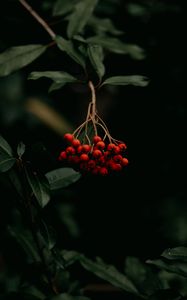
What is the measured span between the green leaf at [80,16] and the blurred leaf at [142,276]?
860 mm

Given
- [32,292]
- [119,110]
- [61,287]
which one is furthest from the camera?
[119,110]

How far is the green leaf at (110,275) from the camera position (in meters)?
1.64

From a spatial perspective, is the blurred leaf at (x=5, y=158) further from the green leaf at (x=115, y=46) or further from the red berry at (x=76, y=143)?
the green leaf at (x=115, y=46)

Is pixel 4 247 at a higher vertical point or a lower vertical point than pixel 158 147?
higher

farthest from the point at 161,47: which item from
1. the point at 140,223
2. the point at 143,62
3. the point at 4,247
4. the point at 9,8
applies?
the point at 4,247

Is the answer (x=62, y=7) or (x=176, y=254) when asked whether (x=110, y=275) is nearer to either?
(x=176, y=254)

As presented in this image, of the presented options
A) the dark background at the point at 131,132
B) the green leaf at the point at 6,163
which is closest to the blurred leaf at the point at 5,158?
the green leaf at the point at 6,163

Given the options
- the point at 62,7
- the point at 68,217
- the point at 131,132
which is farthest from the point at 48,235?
the point at 131,132

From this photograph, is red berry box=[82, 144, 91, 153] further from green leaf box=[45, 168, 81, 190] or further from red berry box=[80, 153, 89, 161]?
green leaf box=[45, 168, 81, 190]

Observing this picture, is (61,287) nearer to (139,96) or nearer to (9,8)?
(9,8)

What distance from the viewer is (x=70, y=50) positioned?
167cm

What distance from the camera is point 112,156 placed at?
56.8 inches

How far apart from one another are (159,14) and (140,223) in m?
1.26

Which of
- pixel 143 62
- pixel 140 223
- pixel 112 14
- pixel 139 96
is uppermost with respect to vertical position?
pixel 112 14
